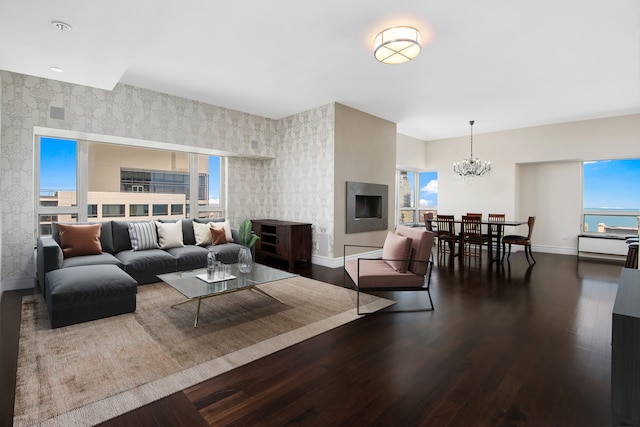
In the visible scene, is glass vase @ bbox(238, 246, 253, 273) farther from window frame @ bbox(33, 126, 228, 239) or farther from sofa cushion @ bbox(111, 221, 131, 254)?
window frame @ bbox(33, 126, 228, 239)

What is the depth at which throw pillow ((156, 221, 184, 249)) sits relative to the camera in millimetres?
4738

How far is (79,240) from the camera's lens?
4.07 meters

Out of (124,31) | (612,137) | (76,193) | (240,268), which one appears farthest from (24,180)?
(612,137)

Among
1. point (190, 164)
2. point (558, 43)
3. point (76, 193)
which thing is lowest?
point (76, 193)

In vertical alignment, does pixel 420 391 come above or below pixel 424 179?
below

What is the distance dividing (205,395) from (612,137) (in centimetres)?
829

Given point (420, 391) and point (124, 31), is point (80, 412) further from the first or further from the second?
point (124, 31)

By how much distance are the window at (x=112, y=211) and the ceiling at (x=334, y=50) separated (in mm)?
1945

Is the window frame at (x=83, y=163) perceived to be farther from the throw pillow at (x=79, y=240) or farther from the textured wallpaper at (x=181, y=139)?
the throw pillow at (x=79, y=240)

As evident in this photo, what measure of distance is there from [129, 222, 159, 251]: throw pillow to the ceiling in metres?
1.95

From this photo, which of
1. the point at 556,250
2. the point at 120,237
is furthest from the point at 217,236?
the point at 556,250

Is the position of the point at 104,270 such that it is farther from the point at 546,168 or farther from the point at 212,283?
the point at 546,168

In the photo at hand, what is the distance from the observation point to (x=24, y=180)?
13.1 ft

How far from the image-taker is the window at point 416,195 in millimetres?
9039
